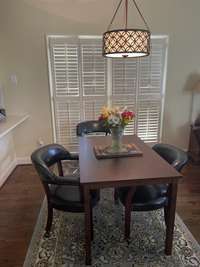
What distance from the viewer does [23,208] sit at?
8.47 ft

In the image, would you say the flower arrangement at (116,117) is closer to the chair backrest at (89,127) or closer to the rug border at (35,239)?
the chair backrest at (89,127)

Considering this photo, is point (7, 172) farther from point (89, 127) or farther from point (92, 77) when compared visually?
point (92, 77)

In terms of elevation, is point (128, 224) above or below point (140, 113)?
below

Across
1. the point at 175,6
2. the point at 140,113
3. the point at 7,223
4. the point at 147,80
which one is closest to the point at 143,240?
the point at 7,223

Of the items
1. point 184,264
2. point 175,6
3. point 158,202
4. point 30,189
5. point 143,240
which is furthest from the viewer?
point 175,6

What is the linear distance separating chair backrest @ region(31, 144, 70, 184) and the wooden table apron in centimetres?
28

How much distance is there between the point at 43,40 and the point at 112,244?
3034mm

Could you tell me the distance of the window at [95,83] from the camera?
355 cm

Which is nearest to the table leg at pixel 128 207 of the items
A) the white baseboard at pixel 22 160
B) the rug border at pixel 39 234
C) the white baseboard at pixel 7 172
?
the rug border at pixel 39 234

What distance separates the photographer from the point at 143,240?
2.04 meters

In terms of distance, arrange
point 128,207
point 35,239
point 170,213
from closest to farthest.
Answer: point 170,213 < point 128,207 < point 35,239

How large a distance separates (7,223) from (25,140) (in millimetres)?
1756

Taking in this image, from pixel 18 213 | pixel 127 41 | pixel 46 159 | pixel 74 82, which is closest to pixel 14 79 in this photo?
pixel 74 82

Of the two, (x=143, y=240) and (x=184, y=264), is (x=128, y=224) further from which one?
(x=184, y=264)
